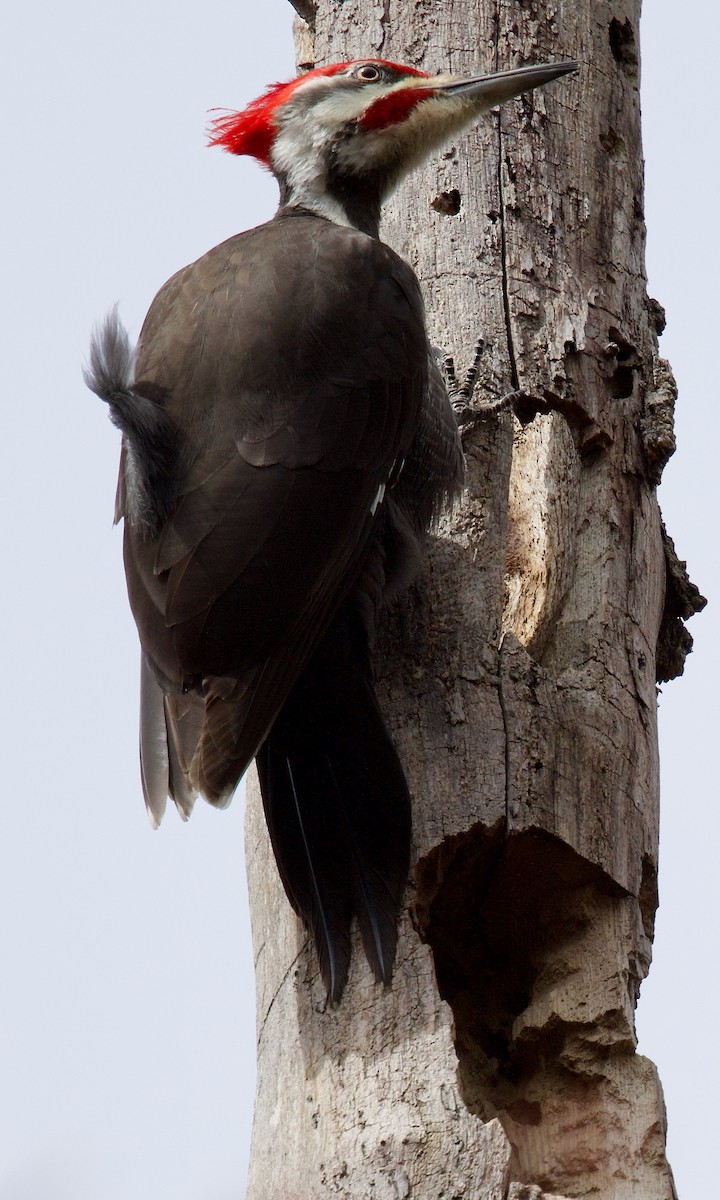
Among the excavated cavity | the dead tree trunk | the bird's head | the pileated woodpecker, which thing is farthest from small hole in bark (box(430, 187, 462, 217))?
the excavated cavity

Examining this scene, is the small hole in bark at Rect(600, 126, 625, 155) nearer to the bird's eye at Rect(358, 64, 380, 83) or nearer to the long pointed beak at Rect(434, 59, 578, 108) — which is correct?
the long pointed beak at Rect(434, 59, 578, 108)

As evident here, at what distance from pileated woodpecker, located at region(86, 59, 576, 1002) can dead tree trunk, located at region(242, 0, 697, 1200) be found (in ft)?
0.31

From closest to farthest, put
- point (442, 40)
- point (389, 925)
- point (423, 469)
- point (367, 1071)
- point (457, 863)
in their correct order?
point (367, 1071), point (389, 925), point (457, 863), point (423, 469), point (442, 40)

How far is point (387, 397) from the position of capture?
3.20 m

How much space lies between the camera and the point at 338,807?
119 inches

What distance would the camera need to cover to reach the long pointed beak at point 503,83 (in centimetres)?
352

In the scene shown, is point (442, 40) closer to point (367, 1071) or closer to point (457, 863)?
point (457, 863)

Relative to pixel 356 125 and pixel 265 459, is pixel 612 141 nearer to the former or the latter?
pixel 356 125

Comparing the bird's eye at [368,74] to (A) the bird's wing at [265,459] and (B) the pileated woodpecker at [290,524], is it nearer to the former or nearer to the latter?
(B) the pileated woodpecker at [290,524]

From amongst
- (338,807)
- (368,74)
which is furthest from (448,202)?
(338,807)

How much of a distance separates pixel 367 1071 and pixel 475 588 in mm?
980

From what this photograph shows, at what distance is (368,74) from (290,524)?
52.4 inches

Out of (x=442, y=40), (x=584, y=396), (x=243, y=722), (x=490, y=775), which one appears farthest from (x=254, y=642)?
(x=442, y=40)

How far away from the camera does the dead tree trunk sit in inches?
106
